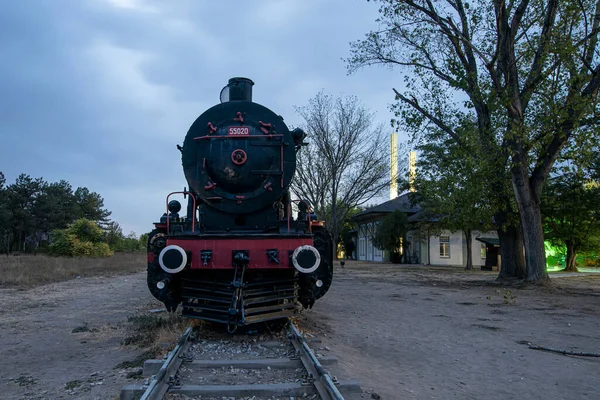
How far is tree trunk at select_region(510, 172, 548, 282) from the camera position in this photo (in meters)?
15.8

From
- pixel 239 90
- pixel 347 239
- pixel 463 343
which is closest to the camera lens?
pixel 463 343

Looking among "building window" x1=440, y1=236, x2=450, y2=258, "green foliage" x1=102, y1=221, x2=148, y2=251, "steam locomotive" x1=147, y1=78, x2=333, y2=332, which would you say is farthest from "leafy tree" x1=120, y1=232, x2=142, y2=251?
"steam locomotive" x1=147, y1=78, x2=333, y2=332

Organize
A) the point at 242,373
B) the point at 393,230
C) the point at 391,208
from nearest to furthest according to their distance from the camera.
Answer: the point at 242,373 < the point at 393,230 < the point at 391,208

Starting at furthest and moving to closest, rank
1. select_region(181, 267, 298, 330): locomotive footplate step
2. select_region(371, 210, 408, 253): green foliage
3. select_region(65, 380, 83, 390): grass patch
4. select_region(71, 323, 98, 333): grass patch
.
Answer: select_region(371, 210, 408, 253): green foliage
select_region(71, 323, 98, 333): grass patch
select_region(181, 267, 298, 330): locomotive footplate step
select_region(65, 380, 83, 390): grass patch

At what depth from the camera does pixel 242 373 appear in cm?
475

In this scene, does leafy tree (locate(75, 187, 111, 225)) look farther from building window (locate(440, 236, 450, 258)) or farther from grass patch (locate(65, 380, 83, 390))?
grass patch (locate(65, 380, 83, 390))

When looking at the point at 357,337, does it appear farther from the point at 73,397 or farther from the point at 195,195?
the point at 73,397

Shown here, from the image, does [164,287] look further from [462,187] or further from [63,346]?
[462,187]

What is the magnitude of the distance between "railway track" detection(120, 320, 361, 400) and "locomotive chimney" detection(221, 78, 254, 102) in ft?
12.1

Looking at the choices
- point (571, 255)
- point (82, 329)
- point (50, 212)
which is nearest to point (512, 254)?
point (571, 255)

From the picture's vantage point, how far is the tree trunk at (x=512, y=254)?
61.0 feet

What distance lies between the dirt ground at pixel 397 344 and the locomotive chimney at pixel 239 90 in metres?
3.83

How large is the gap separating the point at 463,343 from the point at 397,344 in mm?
1054

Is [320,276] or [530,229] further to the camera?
[530,229]
